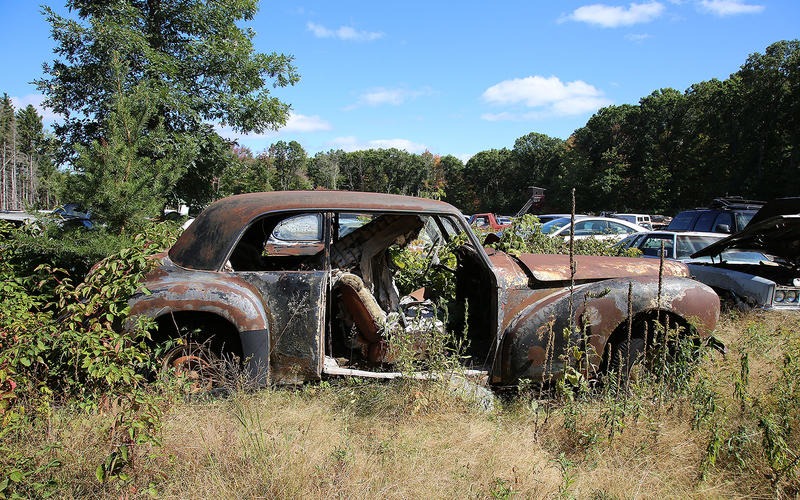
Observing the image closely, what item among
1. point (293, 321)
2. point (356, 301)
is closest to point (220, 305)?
point (293, 321)

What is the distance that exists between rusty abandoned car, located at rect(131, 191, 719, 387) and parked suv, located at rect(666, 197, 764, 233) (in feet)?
28.9

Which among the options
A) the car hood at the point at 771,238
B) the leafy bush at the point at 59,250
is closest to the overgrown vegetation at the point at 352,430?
the leafy bush at the point at 59,250

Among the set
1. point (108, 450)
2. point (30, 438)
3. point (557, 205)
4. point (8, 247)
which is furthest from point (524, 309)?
point (557, 205)

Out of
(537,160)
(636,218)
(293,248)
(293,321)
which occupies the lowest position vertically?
(293,321)

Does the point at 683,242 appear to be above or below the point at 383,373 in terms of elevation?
above

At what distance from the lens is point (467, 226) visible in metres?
3.93

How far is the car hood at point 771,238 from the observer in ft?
17.1

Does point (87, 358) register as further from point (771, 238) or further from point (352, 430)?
point (771, 238)

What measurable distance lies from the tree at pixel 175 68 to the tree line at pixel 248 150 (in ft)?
0.10

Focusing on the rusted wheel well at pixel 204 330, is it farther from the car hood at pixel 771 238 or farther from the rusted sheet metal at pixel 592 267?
the car hood at pixel 771 238

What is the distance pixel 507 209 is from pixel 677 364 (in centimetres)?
5589

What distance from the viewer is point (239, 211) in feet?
12.2

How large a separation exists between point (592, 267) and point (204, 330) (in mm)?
3100

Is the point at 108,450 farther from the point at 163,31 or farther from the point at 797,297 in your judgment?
the point at 163,31
